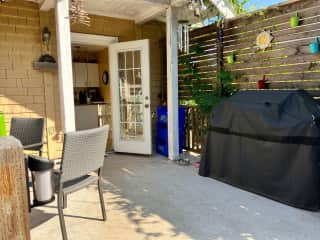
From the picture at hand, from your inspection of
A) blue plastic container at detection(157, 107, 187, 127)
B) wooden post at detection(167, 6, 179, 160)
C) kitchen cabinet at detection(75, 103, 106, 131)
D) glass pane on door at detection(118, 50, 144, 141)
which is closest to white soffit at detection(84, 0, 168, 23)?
wooden post at detection(167, 6, 179, 160)

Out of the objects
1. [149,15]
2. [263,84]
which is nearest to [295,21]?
[263,84]

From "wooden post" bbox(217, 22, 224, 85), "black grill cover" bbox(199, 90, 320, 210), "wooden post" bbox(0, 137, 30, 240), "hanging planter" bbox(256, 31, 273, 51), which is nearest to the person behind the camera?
"wooden post" bbox(0, 137, 30, 240)

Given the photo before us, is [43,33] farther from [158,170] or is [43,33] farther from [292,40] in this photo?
[292,40]

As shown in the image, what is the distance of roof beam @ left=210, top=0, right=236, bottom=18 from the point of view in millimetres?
3801

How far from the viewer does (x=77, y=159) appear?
1.94 meters

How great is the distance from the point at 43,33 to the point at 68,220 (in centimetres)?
300

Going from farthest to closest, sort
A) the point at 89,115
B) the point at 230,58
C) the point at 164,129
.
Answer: the point at 89,115
the point at 164,129
the point at 230,58

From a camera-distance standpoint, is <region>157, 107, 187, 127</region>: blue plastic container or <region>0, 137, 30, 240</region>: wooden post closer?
<region>0, 137, 30, 240</region>: wooden post

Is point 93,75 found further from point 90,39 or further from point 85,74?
point 90,39

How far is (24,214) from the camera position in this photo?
1000 mm

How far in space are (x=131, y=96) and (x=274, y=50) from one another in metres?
2.48

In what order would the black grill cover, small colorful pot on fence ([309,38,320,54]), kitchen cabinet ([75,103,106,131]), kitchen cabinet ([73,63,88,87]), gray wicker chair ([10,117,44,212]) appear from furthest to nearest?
1. kitchen cabinet ([73,63,88,87])
2. kitchen cabinet ([75,103,106,131])
3. gray wicker chair ([10,117,44,212])
4. small colorful pot on fence ([309,38,320,54])
5. the black grill cover

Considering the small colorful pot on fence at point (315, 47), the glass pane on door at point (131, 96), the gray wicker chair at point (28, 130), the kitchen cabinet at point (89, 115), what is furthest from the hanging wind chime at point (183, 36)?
the kitchen cabinet at point (89, 115)

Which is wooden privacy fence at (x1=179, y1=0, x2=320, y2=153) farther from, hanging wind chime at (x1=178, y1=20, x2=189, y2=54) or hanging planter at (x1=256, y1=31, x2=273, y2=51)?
hanging wind chime at (x1=178, y1=20, x2=189, y2=54)
